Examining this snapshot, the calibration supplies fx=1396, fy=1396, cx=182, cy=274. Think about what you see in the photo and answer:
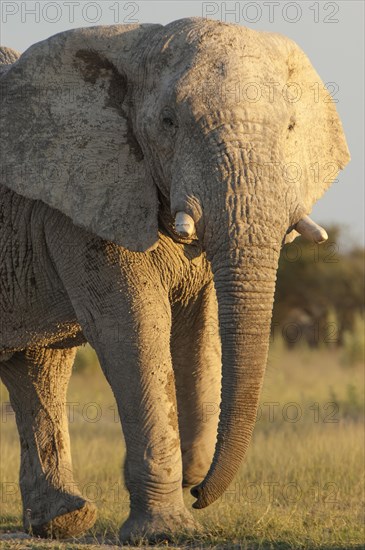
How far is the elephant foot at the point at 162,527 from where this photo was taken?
7.09 metres

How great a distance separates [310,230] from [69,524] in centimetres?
272

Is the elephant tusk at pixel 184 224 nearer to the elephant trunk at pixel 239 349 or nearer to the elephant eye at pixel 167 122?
the elephant trunk at pixel 239 349

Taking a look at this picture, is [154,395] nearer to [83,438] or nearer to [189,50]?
[189,50]

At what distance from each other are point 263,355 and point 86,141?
162cm

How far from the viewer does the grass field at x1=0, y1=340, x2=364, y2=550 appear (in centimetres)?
728

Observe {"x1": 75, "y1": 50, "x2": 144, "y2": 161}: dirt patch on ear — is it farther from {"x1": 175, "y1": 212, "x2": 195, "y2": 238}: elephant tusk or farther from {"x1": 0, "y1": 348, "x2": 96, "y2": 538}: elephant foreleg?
{"x1": 0, "y1": 348, "x2": 96, "y2": 538}: elephant foreleg

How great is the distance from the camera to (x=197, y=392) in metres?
8.26

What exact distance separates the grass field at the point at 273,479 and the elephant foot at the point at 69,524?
8cm

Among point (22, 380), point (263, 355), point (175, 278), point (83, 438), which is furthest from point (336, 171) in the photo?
point (83, 438)

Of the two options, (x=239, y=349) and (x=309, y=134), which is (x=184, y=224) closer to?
(x=239, y=349)

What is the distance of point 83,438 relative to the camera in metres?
12.5

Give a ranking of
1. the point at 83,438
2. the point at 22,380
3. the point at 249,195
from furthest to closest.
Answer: the point at 83,438, the point at 22,380, the point at 249,195

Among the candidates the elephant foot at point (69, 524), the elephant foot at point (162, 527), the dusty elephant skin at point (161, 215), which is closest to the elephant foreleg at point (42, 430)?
the elephant foot at point (69, 524)

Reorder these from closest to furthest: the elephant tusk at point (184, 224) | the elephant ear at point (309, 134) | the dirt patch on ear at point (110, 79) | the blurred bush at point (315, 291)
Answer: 1. the elephant tusk at point (184, 224)
2. the elephant ear at point (309, 134)
3. the dirt patch on ear at point (110, 79)
4. the blurred bush at point (315, 291)
